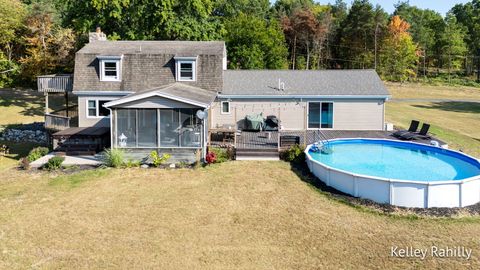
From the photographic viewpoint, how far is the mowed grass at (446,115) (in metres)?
27.9

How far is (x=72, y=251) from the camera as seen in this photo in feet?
40.3

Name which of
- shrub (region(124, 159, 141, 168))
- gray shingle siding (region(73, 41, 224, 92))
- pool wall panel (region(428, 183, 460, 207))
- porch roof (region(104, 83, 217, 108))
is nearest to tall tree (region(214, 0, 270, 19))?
gray shingle siding (region(73, 41, 224, 92))

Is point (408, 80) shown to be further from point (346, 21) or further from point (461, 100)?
point (461, 100)

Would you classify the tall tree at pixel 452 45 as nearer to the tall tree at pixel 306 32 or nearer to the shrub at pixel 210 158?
the tall tree at pixel 306 32

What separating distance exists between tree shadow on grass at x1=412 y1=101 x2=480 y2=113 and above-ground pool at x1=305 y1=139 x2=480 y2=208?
24380 millimetres

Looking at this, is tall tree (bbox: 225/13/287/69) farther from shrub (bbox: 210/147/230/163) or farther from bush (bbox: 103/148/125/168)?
bush (bbox: 103/148/125/168)

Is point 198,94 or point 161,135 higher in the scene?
point 198,94

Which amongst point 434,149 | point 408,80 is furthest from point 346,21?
point 434,149

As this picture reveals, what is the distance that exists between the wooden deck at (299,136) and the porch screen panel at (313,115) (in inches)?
26.5

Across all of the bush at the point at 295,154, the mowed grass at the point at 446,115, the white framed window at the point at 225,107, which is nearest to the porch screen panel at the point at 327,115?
the white framed window at the point at 225,107

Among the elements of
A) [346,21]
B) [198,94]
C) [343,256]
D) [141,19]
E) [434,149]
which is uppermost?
[346,21]

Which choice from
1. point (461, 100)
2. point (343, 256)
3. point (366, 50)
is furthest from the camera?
point (366, 50)

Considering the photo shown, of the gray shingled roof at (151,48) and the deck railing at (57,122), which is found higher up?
the gray shingled roof at (151,48)

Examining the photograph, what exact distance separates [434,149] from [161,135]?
568 inches
